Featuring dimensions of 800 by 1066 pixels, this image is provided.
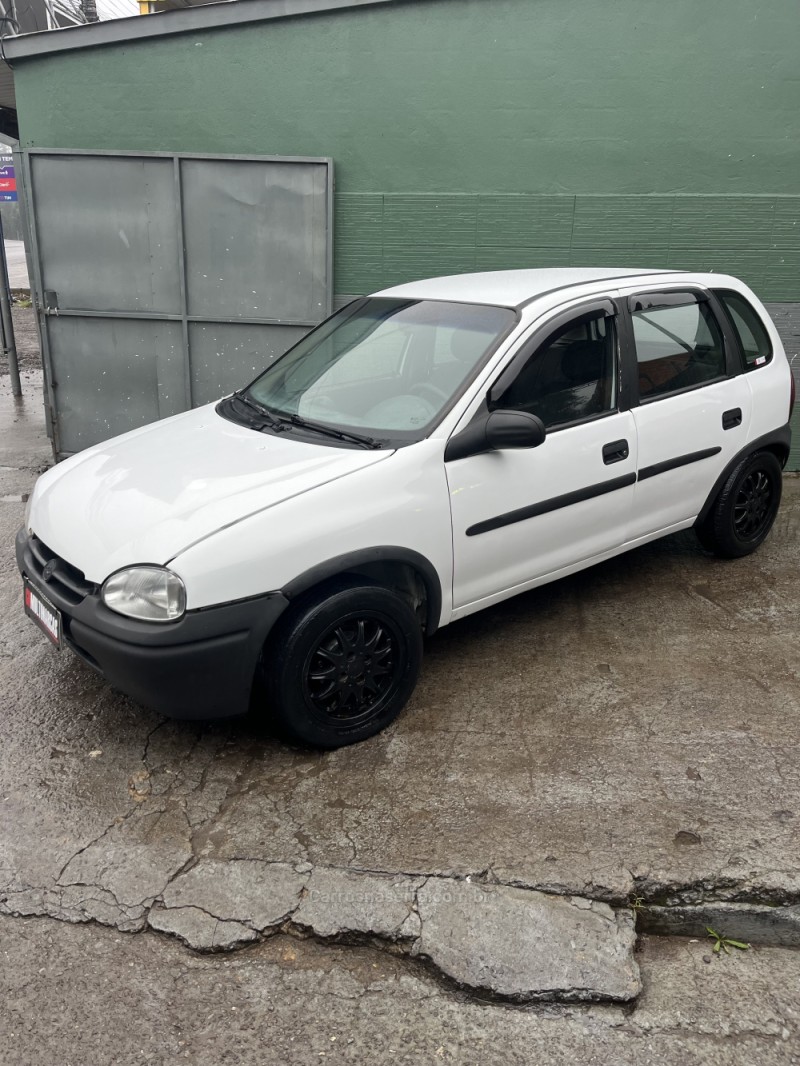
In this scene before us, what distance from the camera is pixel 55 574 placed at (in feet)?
10.9

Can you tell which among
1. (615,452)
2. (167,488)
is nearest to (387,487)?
(167,488)

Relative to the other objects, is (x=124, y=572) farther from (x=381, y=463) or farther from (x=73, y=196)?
(x=73, y=196)

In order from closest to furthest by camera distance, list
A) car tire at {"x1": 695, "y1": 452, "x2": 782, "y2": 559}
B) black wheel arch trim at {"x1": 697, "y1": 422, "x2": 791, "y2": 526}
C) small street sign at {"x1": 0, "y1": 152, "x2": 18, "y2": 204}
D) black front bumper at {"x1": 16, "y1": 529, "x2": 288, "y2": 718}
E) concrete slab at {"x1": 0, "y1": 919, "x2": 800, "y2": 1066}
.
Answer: concrete slab at {"x1": 0, "y1": 919, "x2": 800, "y2": 1066} → black front bumper at {"x1": 16, "y1": 529, "x2": 288, "y2": 718} → black wheel arch trim at {"x1": 697, "y1": 422, "x2": 791, "y2": 526} → car tire at {"x1": 695, "y1": 452, "x2": 782, "y2": 559} → small street sign at {"x1": 0, "y1": 152, "x2": 18, "y2": 204}

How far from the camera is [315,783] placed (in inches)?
127

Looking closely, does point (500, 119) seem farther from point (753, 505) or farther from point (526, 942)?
point (526, 942)

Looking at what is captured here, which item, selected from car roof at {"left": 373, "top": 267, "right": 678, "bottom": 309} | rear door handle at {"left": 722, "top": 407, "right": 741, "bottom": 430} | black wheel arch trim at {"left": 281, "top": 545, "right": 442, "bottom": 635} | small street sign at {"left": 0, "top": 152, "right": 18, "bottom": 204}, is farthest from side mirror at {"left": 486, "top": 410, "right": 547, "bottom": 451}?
small street sign at {"left": 0, "top": 152, "right": 18, "bottom": 204}

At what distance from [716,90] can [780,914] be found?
5.75 m

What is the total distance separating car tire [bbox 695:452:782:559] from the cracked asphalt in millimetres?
834

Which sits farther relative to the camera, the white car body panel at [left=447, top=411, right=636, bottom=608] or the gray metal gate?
the gray metal gate

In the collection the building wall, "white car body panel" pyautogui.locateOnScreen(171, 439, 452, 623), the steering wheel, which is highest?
the building wall

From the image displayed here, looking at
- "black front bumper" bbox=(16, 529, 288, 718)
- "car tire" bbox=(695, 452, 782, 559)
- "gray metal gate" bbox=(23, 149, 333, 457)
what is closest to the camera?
"black front bumper" bbox=(16, 529, 288, 718)

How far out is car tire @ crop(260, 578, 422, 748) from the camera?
315 centimetres

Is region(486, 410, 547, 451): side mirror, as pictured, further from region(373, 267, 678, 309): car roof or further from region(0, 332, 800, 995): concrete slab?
region(0, 332, 800, 995): concrete slab

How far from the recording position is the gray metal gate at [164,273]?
6500mm
